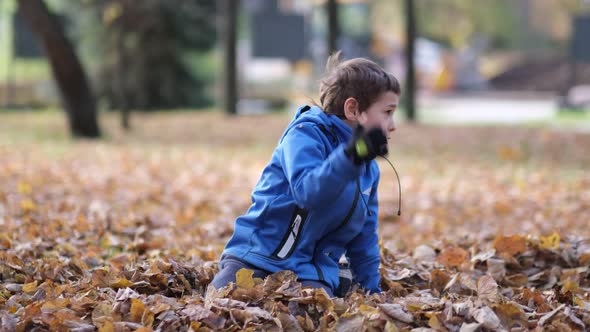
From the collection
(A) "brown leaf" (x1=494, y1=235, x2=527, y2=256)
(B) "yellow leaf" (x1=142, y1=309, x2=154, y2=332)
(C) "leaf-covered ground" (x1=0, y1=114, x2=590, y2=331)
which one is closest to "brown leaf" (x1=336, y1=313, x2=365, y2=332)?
(C) "leaf-covered ground" (x1=0, y1=114, x2=590, y2=331)

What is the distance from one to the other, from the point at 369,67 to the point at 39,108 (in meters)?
25.2

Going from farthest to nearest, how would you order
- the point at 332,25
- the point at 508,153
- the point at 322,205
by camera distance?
the point at 332,25
the point at 508,153
the point at 322,205

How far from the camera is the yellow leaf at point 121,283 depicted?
381 cm

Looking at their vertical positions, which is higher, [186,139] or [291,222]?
[291,222]

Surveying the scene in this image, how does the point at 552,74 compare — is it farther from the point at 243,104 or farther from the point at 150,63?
the point at 150,63

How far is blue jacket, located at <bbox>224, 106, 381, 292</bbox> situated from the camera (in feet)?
11.6

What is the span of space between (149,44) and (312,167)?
2278 cm

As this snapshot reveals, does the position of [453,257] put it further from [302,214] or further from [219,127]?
[219,127]

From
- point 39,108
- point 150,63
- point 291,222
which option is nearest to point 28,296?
point 291,222

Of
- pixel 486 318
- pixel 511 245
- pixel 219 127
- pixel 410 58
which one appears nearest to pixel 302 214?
pixel 486 318

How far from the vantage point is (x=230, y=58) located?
22.4 m

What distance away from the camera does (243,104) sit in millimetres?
28922

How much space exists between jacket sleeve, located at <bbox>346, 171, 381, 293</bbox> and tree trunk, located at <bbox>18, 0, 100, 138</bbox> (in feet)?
36.3

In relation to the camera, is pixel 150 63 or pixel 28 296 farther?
pixel 150 63
